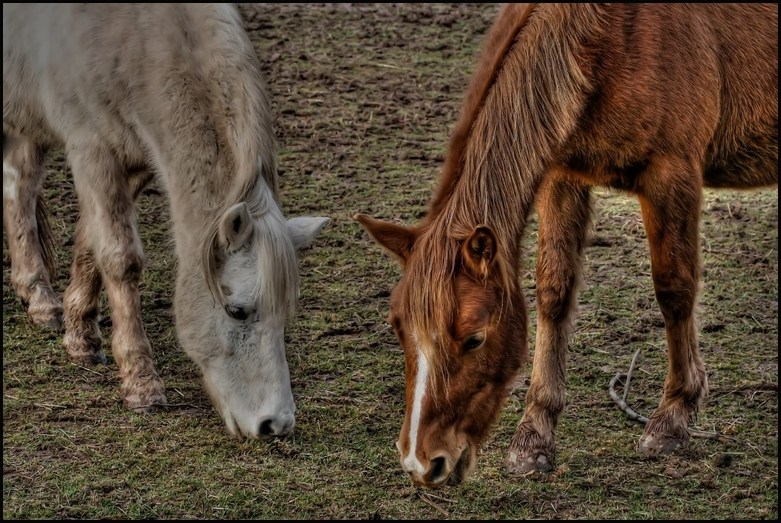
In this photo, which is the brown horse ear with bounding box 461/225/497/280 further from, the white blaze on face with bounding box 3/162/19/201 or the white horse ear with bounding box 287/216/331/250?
the white blaze on face with bounding box 3/162/19/201

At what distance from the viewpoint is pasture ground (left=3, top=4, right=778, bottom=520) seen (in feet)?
13.5

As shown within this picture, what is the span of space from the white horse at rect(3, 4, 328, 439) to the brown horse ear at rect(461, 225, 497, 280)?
95cm

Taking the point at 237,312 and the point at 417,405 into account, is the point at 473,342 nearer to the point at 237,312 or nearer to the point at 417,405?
the point at 417,405

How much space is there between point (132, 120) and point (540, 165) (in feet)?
6.24

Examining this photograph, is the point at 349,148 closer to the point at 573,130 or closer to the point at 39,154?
the point at 39,154

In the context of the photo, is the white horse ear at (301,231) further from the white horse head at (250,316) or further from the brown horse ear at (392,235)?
the brown horse ear at (392,235)

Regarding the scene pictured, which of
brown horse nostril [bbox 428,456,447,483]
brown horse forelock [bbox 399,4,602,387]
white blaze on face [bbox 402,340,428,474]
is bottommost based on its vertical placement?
brown horse nostril [bbox 428,456,447,483]

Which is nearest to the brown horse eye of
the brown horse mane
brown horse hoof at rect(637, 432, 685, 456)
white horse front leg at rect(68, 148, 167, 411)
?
the brown horse mane

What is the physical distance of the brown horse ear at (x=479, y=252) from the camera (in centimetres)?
360

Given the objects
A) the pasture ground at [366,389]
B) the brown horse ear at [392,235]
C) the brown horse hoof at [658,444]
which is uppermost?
the brown horse ear at [392,235]

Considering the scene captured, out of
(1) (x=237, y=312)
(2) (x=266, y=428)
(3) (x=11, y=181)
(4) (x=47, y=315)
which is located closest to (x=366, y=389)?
(2) (x=266, y=428)

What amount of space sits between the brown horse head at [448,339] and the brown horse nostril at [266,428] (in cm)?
80

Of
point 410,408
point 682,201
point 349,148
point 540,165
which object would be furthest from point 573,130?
point 349,148

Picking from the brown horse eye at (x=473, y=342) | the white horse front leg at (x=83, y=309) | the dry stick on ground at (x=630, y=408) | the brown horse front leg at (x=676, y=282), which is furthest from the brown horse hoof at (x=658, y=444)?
the white horse front leg at (x=83, y=309)
